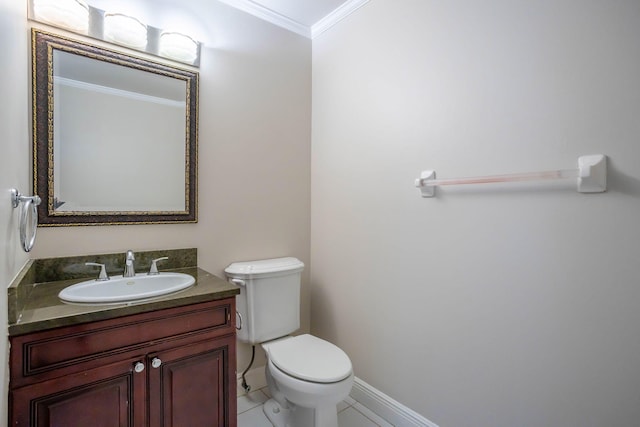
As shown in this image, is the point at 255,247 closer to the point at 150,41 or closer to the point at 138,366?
the point at 138,366

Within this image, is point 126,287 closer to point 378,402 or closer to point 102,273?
point 102,273

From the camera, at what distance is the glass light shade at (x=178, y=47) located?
1.64 m

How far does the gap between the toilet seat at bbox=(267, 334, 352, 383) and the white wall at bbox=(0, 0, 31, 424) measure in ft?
3.16

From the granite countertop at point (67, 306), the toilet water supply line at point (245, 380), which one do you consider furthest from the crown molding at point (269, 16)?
the toilet water supply line at point (245, 380)

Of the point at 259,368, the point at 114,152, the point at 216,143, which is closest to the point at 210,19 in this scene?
the point at 216,143

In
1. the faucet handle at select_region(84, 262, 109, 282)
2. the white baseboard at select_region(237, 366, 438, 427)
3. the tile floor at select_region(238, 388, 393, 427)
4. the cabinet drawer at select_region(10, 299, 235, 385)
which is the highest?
the faucet handle at select_region(84, 262, 109, 282)

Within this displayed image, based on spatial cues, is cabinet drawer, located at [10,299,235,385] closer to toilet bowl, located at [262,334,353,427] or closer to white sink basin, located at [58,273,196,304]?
white sink basin, located at [58,273,196,304]

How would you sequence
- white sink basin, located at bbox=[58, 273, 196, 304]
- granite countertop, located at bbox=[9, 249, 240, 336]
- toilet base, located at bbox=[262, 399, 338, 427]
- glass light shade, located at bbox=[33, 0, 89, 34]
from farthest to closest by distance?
toilet base, located at bbox=[262, 399, 338, 427]
glass light shade, located at bbox=[33, 0, 89, 34]
white sink basin, located at bbox=[58, 273, 196, 304]
granite countertop, located at bbox=[9, 249, 240, 336]

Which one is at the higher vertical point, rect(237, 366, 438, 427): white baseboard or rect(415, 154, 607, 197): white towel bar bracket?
rect(415, 154, 607, 197): white towel bar bracket

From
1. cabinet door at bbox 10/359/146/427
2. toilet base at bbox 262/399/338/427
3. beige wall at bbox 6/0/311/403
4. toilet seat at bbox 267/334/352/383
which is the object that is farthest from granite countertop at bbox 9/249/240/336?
A: toilet base at bbox 262/399/338/427

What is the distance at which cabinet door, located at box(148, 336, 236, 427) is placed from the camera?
1.21 metres

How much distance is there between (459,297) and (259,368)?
4.49 ft

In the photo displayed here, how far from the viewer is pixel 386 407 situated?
5.64 ft

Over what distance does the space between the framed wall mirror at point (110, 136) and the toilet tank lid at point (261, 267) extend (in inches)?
14.2
